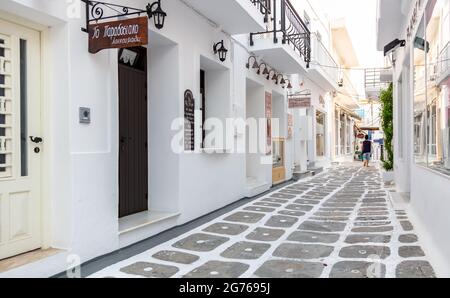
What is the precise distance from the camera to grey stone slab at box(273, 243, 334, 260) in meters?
4.23

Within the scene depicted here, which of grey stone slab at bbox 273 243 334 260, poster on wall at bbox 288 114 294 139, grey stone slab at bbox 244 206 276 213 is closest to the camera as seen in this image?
grey stone slab at bbox 273 243 334 260

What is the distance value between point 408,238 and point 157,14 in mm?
4297

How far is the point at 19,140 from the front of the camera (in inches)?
142

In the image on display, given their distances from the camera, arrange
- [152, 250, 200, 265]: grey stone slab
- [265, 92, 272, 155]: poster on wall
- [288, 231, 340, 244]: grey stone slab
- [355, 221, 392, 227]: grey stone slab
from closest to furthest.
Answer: [152, 250, 200, 265]: grey stone slab < [288, 231, 340, 244]: grey stone slab < [355, 221, 392, 227]: grey stone slab < [265, 92, 272, 155]: poster on wall

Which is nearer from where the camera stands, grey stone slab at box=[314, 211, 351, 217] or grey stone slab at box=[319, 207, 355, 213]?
grey stone slab at box=[314, 211, 351, 217]

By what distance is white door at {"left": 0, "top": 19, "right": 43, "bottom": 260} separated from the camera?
3.46 metres

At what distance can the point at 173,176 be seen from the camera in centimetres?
561

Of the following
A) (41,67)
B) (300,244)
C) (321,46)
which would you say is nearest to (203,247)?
(300,244)

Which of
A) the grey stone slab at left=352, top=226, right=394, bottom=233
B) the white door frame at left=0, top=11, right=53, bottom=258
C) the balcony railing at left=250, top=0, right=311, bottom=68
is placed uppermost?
the balcony railing at left=250, top=0, right=311, bottom=68

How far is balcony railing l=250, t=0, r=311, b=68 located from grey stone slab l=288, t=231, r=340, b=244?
483 centimetres

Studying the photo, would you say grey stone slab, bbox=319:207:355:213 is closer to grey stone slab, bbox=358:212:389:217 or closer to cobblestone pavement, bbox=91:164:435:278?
cobblestone pavement, bbox=91:164:435:278

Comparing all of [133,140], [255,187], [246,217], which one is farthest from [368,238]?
[255,187]

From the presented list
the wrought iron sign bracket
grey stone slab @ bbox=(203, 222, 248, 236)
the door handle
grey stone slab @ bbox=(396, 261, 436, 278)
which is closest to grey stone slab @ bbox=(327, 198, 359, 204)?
grey stone slab @ bbox=(203, 222, 248, 236)

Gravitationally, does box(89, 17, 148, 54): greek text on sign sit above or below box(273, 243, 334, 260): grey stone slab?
above
